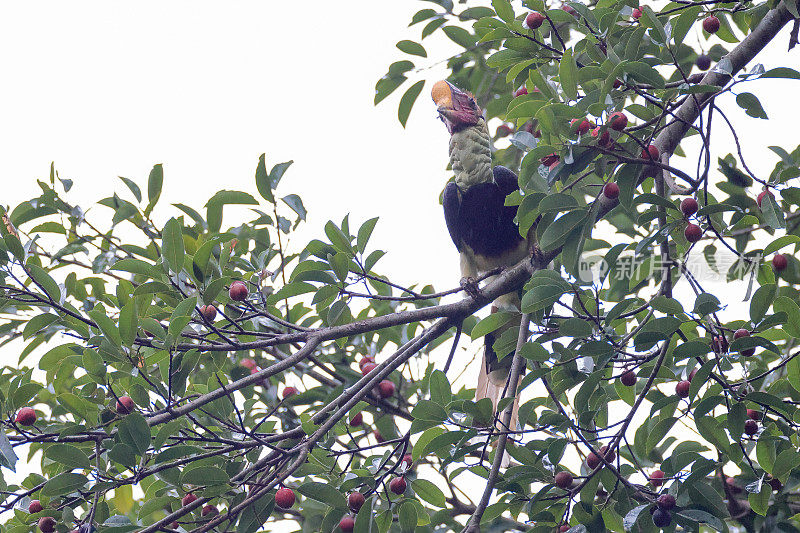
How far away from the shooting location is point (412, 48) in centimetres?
244

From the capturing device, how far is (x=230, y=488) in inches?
65.5

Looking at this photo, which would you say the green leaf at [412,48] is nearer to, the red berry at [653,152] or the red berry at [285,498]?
the red berry at [653,152]

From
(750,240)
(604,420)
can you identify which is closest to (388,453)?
(604,420)

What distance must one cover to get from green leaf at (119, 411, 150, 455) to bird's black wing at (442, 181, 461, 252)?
1.60 metres

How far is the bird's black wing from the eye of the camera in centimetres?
282

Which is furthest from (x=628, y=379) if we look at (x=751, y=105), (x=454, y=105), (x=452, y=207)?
(x=454, y=105)

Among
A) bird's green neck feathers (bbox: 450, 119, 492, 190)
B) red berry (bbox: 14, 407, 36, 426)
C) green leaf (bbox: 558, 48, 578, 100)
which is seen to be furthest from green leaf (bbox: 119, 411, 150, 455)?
bird's green neck feathers (bbox: 450, 119, 492, 190)

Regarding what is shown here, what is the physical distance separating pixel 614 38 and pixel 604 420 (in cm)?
98

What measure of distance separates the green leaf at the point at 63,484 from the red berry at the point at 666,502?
47.5 inches

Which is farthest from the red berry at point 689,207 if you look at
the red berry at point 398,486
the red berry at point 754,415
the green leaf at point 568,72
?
the red berry at point 398,486

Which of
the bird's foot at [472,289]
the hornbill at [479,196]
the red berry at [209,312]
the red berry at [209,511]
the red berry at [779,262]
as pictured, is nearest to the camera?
the red berry at [209,312]

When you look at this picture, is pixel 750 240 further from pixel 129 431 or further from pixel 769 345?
pixel 129 431

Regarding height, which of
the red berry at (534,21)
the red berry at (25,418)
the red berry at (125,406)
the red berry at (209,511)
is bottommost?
the red berry at (209,511)

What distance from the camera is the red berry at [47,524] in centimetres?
170
